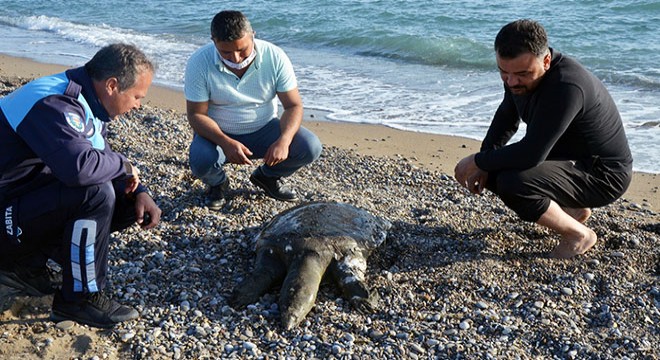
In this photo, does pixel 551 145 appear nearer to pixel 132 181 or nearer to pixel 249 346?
pixel 249 346

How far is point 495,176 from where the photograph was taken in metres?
3.79

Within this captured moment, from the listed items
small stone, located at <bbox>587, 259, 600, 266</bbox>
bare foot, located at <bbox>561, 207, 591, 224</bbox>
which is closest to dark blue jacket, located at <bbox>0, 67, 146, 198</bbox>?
small stone, located at <bbox>587, 259, 600, 266</bbox>

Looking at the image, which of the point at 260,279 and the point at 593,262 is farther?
the point at 593,262

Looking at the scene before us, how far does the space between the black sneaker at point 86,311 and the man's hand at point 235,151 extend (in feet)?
4.41

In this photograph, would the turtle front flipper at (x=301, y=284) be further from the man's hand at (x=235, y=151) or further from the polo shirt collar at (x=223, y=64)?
the polo shirt collar at (x=223, y=64)

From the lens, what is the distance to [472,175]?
383cm

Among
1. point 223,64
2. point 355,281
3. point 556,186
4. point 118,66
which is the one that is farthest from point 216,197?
point 556,186

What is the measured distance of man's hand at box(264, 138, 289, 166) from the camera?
168 inches

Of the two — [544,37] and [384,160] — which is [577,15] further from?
[544,37]

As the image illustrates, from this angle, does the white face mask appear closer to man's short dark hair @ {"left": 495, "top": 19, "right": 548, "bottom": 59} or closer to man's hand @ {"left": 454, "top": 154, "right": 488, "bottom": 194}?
man's hand @ {"left": 454, "top": 154, "right": 488, "bottom": 194}

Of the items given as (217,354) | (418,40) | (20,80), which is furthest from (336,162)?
(418,40)

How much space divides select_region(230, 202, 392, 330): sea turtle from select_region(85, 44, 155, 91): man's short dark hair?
3.80ft

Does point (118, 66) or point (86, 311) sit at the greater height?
point (118, 66)

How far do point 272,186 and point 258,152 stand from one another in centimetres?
26
